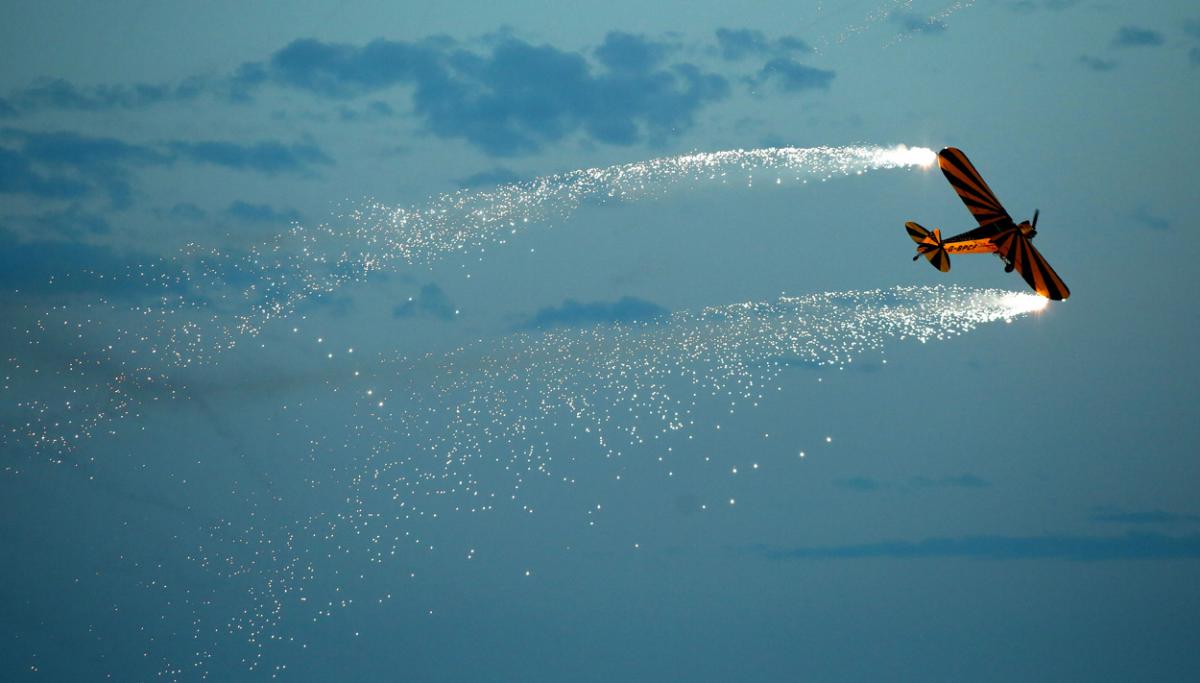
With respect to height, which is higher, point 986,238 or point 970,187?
point 970,187

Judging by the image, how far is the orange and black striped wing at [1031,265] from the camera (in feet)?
278

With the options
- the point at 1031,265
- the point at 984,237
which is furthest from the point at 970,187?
the point at 1031,265

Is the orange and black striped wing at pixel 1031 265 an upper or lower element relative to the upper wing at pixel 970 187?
lower

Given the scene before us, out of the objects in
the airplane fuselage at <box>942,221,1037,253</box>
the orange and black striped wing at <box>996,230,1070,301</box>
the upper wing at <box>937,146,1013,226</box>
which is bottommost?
the orange and black striped wing at <box>996,230,1070,301</box>

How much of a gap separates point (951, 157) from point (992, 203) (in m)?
3.63

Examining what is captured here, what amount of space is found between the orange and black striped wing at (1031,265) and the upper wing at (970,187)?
123 centimetres

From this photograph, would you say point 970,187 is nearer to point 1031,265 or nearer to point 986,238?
point 986,238

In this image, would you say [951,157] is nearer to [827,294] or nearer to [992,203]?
[992,203]

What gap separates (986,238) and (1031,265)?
2.81 m

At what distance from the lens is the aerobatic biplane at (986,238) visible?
8462 cm

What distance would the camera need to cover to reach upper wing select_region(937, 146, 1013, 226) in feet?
280

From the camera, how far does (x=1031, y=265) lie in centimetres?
8544

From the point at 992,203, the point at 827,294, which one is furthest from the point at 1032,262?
the point at 827,294

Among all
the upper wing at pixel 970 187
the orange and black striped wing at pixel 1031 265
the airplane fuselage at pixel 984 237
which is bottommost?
the orange and black striped wing at pixel 1031 265
